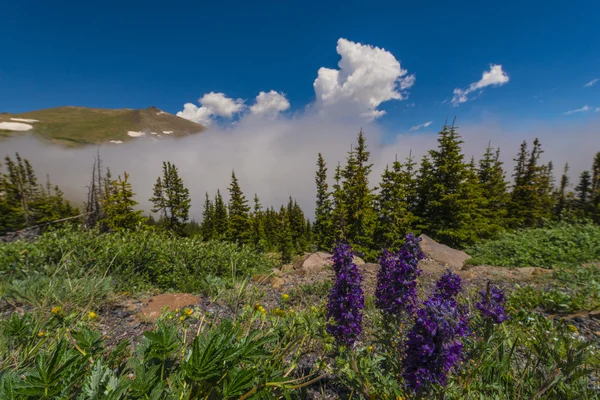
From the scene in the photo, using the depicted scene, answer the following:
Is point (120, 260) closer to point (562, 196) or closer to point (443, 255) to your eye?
point (443, 255)

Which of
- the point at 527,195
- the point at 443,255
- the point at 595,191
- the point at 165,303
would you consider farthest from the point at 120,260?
the point at 595,191

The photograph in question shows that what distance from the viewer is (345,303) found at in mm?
2850

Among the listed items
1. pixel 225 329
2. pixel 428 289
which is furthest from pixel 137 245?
pixel 428 289

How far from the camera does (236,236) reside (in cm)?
3791

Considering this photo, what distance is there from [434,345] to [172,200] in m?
37.7

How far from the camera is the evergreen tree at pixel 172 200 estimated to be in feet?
113

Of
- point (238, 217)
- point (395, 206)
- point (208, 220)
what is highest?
point (395, 206)

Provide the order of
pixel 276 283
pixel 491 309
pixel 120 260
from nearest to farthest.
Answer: pixel 491 309, pixel 120 260, pixel 276 283

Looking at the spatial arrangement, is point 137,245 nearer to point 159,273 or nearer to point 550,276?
point 159,273

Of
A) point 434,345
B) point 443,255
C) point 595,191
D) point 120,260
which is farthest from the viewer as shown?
point 595,191

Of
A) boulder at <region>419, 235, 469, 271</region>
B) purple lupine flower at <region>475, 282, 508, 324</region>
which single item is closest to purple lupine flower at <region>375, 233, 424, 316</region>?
purple lupine flower at <region>475, 282, 508, 324</region>

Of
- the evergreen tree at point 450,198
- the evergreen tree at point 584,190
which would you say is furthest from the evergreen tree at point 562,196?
the evergreen tree at point 450,198

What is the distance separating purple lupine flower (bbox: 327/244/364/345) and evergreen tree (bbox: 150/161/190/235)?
35.1 meters

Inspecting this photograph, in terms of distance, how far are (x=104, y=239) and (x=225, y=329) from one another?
8742 millimetres
